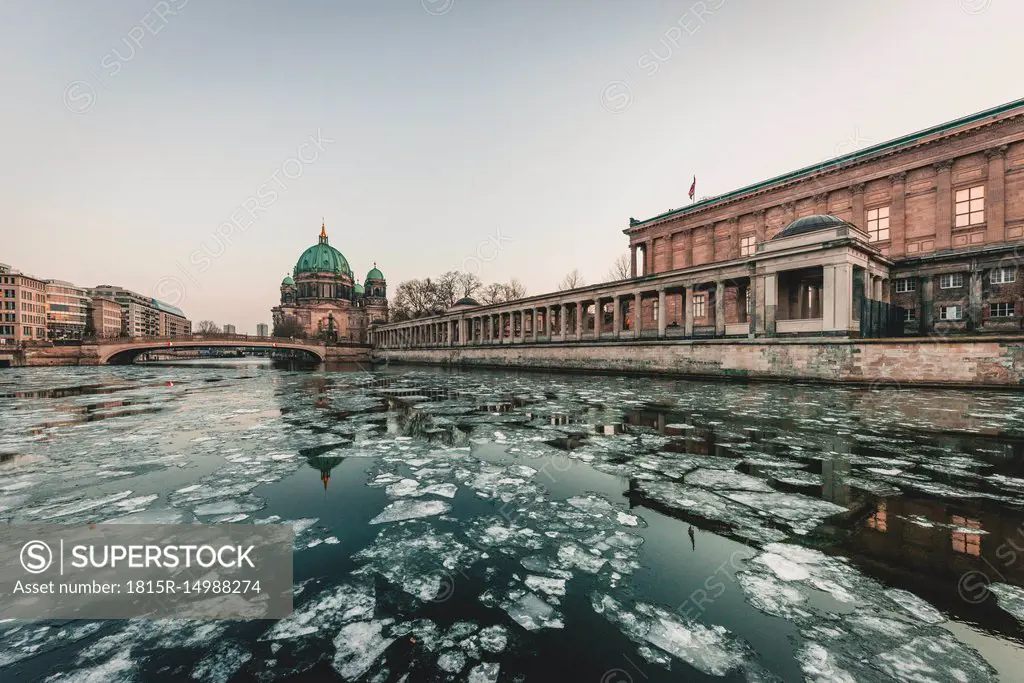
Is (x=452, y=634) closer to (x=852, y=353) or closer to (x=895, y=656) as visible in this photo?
(x=895, y=656)

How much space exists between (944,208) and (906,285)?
18.1ft

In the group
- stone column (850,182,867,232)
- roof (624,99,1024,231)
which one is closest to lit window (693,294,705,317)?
roof (624,99,1024,231)

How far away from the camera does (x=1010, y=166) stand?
24.2 metres

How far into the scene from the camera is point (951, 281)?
2497 centimetres

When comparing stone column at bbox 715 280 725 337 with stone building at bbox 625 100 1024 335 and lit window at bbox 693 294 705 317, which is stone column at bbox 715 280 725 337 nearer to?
stone building at bbox 625 100 1024 335

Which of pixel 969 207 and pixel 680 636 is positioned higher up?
pixel 969 207

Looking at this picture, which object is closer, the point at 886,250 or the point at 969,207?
the point at 969,207

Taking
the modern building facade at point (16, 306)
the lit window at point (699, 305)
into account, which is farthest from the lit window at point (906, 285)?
the modern building facade at point (16, 306)

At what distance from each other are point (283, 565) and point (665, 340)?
27609mm

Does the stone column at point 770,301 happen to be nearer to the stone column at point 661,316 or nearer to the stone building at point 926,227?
the stone building at point 926,227

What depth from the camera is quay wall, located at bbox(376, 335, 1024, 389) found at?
16234 millimetres

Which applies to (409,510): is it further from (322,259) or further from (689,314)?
(322,259)

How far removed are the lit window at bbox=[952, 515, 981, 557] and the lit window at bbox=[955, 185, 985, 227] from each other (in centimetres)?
3395

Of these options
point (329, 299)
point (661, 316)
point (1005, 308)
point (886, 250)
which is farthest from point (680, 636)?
point (329, 299)
